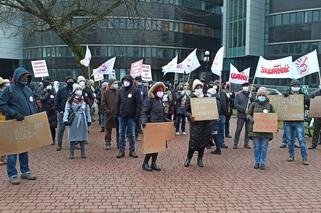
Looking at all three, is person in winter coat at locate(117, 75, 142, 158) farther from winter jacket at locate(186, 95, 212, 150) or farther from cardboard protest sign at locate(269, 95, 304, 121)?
cardboard protest sign at locate(269, 95, 304, 121)

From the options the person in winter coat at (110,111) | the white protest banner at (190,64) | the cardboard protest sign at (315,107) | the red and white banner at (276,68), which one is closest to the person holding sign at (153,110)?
the person in winter coat at (110,111)

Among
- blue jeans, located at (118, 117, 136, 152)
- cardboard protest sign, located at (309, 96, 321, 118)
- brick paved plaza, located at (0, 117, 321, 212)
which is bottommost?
brick paved plaza, located at (0, 117, 321, 212)

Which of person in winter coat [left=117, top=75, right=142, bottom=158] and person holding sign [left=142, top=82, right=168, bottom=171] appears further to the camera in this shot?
person in winter coat [left=117, top=75, right=142, bottom=158]

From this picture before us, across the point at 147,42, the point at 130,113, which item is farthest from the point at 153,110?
the point at 147,42

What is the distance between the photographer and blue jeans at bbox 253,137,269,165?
9281 millimetres

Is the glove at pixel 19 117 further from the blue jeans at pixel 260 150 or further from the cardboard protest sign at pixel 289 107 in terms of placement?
the cardboard protest sign at pixel 289 107

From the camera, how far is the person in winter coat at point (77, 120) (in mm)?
10359

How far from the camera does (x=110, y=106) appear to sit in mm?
12031

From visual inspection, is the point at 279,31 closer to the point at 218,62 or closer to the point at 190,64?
the point at 190,64

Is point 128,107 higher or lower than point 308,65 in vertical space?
lower

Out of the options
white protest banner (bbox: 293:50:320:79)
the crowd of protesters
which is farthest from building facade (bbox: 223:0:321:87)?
the crowd of protesters

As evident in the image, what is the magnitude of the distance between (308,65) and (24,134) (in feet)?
28.0

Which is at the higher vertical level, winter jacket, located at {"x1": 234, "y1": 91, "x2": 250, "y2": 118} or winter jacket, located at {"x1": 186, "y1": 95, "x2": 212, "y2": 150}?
winter jacket, located at {"x1": 234, "y1": 91, "x2": 250, "y2": 118}

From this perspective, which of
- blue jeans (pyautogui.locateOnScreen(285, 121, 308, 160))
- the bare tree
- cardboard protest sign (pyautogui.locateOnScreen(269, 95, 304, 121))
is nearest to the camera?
blue jeans (pyautogui.locateOnScreen(285, 121, 308, 160))
